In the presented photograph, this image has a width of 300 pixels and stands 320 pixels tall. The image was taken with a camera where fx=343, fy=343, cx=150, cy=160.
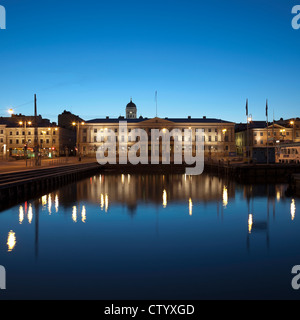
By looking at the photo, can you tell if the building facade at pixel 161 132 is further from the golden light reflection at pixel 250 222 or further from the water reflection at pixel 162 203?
the golden light reflection at pixel 250 222

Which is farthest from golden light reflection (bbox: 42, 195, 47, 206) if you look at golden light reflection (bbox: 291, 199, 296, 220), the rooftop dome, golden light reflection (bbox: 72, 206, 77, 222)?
the rooftop dome

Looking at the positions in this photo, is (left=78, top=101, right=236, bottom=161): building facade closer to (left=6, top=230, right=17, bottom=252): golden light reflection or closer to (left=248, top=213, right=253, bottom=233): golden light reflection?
(left=248, top=213, right=253, bottom=233): golden light reflection

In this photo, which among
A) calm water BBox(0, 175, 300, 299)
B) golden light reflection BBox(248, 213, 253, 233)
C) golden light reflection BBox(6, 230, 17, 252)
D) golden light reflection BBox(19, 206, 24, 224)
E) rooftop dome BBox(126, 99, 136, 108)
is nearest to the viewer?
calm water BBox(0, 175, 300, 299)

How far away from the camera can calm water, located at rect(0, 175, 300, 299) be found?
11250 mm

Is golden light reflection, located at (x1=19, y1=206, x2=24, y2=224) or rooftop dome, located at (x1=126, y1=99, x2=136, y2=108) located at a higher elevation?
rooftop dome, located at (x1=126, y1=99, x2=136, y2=108)

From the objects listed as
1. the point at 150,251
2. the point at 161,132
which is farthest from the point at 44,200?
the point at 161,132

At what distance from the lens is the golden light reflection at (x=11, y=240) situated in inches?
634

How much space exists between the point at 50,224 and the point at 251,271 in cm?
1354

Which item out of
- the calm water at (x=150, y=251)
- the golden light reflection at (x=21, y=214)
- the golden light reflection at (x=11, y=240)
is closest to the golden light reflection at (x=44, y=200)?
the calm water at (x=150, y=251)

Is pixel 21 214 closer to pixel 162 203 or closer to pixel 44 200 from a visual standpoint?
pixel 44 200

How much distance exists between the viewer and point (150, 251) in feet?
50.7
